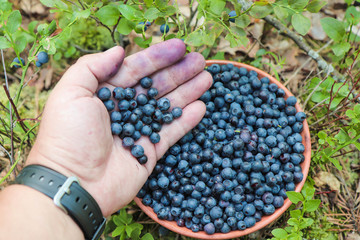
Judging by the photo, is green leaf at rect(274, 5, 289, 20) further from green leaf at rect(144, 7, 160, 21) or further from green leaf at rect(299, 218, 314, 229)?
green leaf at rect(299, 218, 314, 229)

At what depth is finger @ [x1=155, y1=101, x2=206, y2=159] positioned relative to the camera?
206 centimetres

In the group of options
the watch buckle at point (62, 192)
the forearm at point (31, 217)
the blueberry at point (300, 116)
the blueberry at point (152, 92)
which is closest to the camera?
the forearm at point (31, 217)

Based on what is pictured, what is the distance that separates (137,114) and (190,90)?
0.40m

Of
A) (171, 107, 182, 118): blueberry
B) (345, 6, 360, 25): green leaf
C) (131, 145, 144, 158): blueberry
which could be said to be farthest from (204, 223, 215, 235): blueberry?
(345, 6, 360, 25): green leaf

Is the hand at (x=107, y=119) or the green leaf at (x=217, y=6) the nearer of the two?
the hand at (x=107, y=119)

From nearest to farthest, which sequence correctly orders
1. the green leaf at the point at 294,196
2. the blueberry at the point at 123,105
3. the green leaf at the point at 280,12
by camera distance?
1. the green leaf at the point at 280,12
2. the green leaf at the point at 294,196
3. the blueberry at the point at 123,105

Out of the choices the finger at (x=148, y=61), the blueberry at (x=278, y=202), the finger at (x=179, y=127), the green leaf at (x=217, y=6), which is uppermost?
the green leaf at (x=217, y=6)

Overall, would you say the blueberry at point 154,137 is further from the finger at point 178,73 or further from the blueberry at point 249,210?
the blueberry at point 249,210

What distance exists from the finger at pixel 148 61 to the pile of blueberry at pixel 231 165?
1.39 ft

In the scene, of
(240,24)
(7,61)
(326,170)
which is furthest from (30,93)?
(326,170)

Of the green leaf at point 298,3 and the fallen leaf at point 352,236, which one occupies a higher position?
the green leaf at point 298,3

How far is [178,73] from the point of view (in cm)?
207

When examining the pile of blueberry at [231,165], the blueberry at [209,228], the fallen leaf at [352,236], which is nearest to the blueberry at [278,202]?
the pile of blueberry at [231,165]

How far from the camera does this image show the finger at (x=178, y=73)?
205cm
